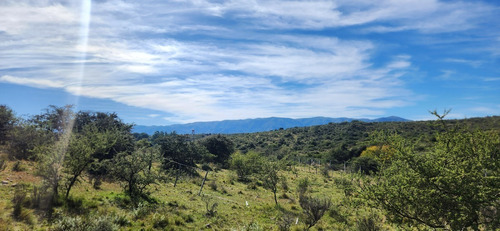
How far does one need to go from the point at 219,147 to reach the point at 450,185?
2186 inches

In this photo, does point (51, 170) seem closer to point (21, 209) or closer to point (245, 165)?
point (21, 209)

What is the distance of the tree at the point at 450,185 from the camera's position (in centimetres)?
782

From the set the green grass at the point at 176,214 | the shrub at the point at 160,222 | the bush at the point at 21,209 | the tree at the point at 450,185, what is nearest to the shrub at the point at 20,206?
the bush at the point at 21,209

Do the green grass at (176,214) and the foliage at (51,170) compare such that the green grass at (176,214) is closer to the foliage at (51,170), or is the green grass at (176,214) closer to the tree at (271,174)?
the foliage at (51,170)

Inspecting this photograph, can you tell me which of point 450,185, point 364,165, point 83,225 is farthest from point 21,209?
point 364,165

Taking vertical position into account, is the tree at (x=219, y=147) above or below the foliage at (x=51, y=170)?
below

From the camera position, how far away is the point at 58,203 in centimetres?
1341

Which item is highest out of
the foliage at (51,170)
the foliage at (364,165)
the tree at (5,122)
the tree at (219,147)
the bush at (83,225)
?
the tree at (5,122)

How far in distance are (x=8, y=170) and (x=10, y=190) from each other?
23.7 ft

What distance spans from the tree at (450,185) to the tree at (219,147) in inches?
2038

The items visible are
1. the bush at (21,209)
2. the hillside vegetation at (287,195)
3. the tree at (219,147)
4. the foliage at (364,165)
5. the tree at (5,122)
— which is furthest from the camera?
the tree at (219,147)

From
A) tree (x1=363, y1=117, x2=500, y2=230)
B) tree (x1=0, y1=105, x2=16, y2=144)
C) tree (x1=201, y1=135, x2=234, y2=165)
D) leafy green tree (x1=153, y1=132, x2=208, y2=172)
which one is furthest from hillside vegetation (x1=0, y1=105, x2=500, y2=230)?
tree (x1=201, y1=135, x2=234, y2=165)

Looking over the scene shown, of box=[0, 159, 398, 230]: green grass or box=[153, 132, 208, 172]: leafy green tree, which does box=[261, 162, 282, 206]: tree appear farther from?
box=[153, 132, 208, 172]: leafy green tree

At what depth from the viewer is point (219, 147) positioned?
2413 inches
